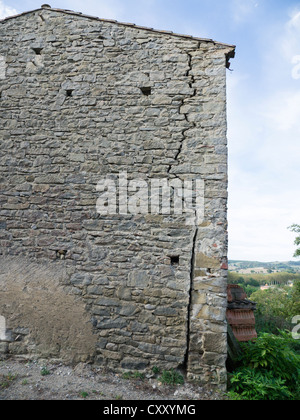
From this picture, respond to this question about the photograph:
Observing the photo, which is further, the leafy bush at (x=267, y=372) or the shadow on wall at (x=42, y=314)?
the shadow on wall at (x=42, y=314)

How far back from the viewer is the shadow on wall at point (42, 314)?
3.38m

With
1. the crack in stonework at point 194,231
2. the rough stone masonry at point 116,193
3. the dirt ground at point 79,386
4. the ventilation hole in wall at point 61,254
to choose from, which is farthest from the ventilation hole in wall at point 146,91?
the dirt ground at point 79,386

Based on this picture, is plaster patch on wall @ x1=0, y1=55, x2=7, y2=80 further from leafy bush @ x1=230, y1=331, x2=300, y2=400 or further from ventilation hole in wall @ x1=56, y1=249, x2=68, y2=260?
leafy bush @ x1=230, y1=331, x2=300, y2=400

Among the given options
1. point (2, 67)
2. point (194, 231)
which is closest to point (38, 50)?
point (2, 67)

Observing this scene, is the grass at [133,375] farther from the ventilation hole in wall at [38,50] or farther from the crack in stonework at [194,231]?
the ventilation hole in wall at [38,50]

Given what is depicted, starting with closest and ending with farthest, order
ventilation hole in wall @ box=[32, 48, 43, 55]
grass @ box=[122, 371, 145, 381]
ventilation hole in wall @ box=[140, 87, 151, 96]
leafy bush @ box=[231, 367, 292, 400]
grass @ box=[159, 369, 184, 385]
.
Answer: leafy bush @ box=[231, 367, 292, 400] → grass @ box=[159, 369, 184, 385] → grass @ box=[122, 371, 145, 381] → ventilation hole in wall @ box=[140, 87, 151, 96] → ventilation hole in wall @ box=[32, 48, 43, 55]

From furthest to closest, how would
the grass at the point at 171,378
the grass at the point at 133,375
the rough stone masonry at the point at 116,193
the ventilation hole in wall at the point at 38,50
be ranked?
1. the ventilation hole in wall at the point at 38,50
2. the rough stone masonry at the point at 116,193
3. the grass at the point at 133,375
4. the grass at the point at 171,378

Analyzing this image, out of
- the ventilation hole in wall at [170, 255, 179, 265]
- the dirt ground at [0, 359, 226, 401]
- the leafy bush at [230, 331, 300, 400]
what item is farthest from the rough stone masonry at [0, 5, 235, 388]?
the leafy bush at [230, 331, 300, 400]

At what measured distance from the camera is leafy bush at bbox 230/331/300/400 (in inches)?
110

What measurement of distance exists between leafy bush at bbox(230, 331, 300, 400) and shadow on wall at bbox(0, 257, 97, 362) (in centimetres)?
205

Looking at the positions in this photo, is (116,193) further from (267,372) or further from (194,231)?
(267,372)

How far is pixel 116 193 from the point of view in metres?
3.61

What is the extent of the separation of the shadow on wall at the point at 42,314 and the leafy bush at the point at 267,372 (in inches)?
80.6
